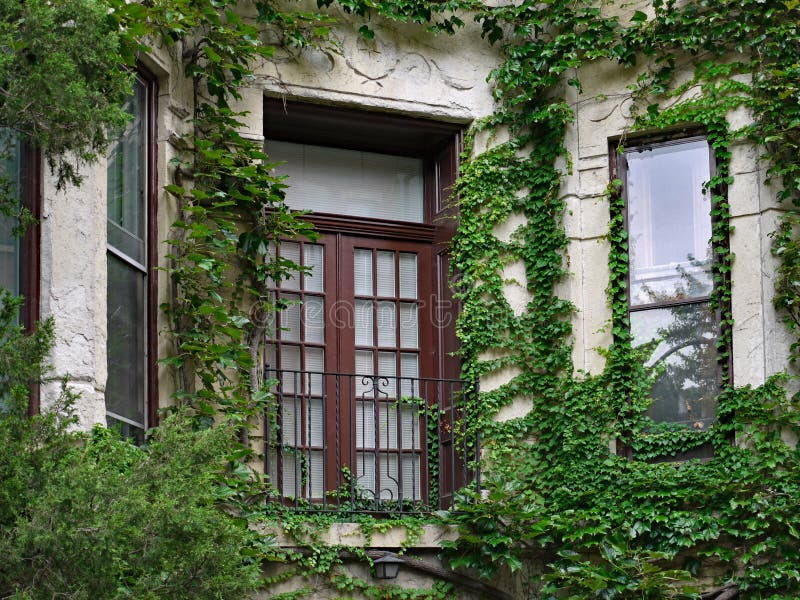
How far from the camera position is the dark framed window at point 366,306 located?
812 centimetres

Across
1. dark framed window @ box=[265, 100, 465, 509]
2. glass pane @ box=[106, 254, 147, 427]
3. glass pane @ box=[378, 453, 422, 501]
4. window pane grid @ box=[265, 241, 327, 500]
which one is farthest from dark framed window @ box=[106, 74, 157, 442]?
glass pane @ box=[378, 453, 422, 501]

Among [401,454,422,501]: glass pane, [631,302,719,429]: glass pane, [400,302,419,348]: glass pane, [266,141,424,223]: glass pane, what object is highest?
[266,141,424,223]: glass pane

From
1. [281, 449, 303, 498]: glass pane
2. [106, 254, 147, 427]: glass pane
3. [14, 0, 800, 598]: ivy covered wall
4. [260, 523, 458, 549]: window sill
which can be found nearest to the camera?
[106, 254, 147, 427]: glass pane

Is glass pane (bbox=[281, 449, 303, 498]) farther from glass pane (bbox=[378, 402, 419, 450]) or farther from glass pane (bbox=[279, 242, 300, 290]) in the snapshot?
glass pane (bbox=[279, 242, 300, 290])

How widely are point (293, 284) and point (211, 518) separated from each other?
12.7 ft

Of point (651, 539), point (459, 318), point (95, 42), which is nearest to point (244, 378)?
point (459, 318)

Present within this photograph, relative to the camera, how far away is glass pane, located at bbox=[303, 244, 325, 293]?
27.7 feet

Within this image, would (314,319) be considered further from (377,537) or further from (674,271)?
(674,271)

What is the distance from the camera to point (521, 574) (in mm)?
7832

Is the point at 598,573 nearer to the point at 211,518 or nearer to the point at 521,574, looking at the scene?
the point at 521,574

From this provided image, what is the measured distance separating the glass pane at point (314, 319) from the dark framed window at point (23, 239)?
272 cm

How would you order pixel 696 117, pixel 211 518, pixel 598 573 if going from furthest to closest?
pixel 696 117, pixel 598 573, pixel 211 518

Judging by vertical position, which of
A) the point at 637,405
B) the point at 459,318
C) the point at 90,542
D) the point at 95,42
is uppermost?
the point at 95,42

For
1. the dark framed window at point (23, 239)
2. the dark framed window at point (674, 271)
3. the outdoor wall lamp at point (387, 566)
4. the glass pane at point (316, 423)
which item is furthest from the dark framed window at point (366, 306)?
the dark framed window at point (23, 239)
